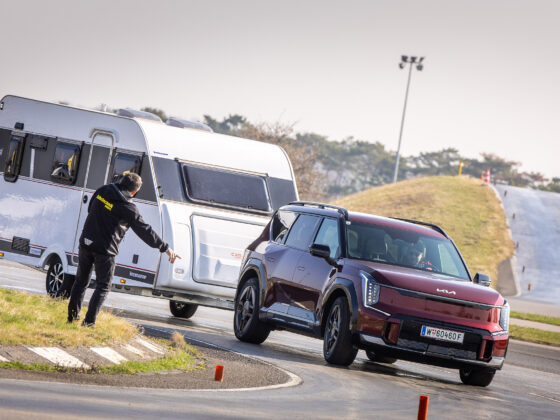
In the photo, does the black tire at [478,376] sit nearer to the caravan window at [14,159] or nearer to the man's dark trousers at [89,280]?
the man's dark trousers at [89,280]

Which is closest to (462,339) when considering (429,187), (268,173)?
(268,173)

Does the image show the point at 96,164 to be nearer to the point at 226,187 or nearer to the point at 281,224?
the point at 226,187

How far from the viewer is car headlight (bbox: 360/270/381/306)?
42.7 feet

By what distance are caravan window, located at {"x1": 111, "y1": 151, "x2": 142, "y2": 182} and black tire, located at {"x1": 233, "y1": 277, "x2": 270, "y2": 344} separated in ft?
9.18

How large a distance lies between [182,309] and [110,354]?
765 cm

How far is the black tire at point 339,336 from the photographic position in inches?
519

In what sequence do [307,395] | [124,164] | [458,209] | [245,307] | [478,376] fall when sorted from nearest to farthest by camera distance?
[307,395]
[478,376]
[245,307]
[124,164]
[458,209]

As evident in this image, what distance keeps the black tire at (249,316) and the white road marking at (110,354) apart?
406 centimetres

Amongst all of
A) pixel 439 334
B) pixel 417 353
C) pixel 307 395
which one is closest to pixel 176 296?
pixel 417 353

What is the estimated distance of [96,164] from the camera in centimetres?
1791

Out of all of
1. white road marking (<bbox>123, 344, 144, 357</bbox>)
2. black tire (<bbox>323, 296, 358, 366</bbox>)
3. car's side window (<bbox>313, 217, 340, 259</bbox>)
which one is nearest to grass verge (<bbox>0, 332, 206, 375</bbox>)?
white road marking (<bbox>123, 344, 144, 357</bbox>)

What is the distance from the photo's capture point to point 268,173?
61.7 ft

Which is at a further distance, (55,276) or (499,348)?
Result: (55,276)

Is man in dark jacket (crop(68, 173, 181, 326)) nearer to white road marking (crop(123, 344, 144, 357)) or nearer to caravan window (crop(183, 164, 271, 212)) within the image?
white road marking (crop(123, 344, 144, 357))
